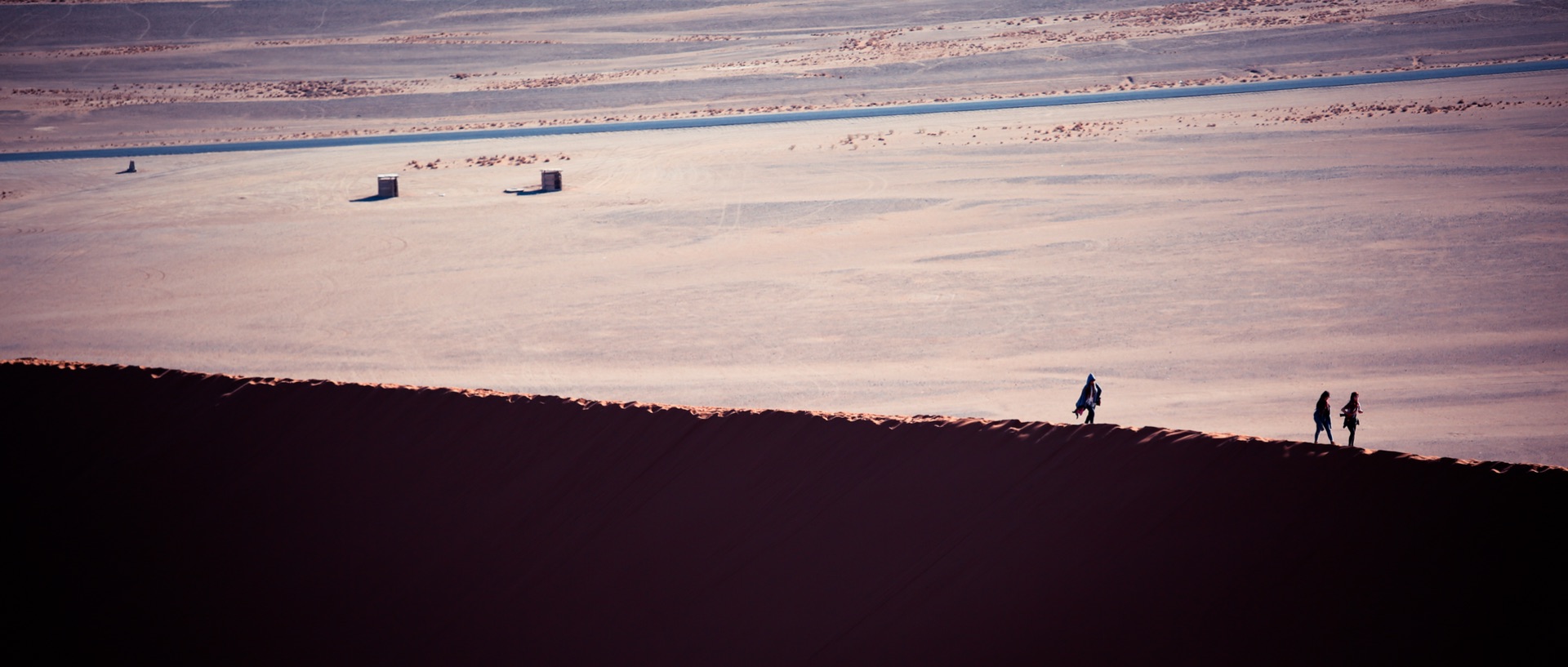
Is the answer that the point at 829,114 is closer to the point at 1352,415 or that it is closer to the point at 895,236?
the point at 895,236

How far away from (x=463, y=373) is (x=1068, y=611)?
10420mm

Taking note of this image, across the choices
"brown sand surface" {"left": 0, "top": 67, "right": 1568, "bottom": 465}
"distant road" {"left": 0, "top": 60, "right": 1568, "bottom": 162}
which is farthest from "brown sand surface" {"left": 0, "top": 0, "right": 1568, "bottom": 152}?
"brown sand surface" {"left": 0, "top": 67, "right": 1568, "bottom": 465}

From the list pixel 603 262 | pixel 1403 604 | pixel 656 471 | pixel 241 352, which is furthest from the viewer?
pixel 603 262

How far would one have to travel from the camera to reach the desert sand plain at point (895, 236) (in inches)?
586

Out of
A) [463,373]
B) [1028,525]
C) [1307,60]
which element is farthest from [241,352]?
[1307,60]

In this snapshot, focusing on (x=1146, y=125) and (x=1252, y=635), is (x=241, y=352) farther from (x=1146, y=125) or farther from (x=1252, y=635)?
(x=1146, y=125)

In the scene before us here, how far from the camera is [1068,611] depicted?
7391 millimetres

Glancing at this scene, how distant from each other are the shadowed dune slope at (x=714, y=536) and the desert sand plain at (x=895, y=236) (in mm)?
5373

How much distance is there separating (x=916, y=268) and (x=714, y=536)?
A: 12.4 m

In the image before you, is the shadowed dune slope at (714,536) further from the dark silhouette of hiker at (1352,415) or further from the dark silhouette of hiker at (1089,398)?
the dark silhouette of hiker at (1352,415)

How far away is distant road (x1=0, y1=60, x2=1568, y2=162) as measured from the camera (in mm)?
34281

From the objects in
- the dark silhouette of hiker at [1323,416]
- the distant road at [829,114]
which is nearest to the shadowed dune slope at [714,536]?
the dark silhouette of hiker at [1323,416]

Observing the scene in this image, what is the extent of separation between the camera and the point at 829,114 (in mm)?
35969

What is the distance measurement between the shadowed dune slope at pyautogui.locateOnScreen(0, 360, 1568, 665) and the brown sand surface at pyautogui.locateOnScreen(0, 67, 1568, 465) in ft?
17.8
